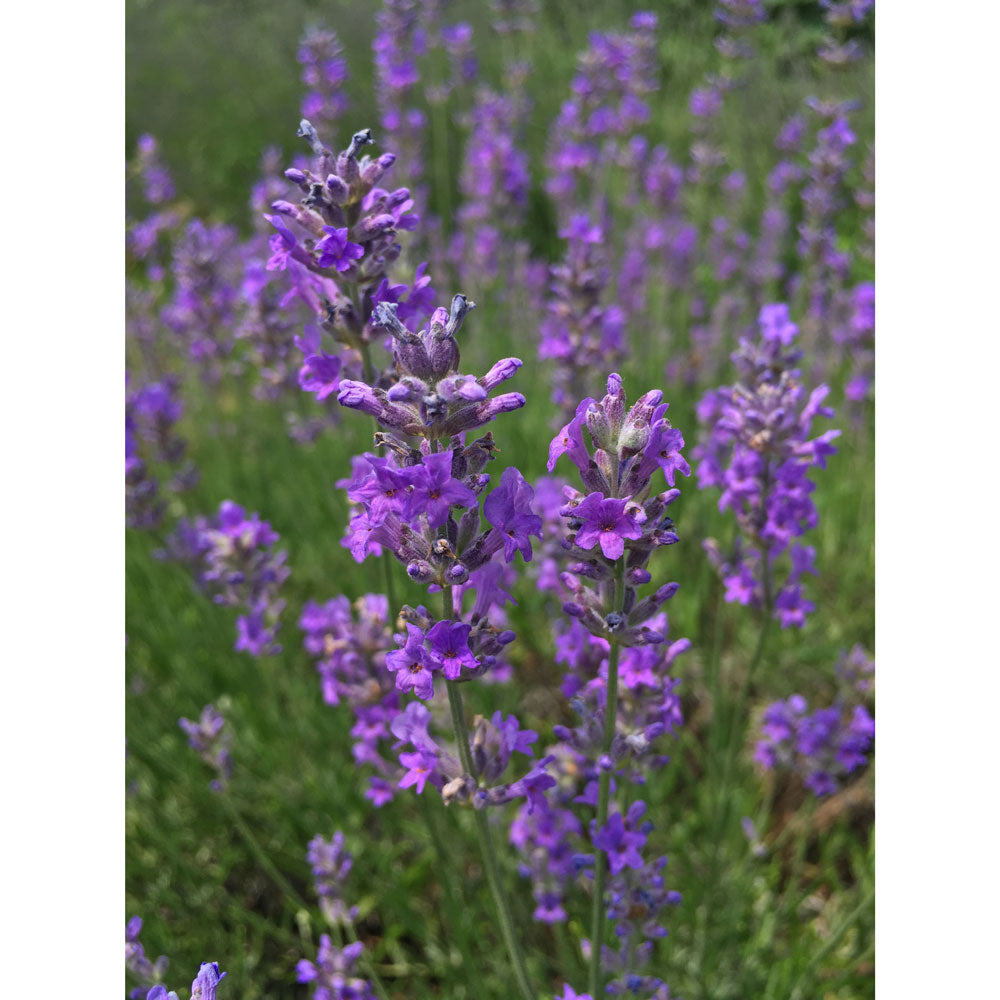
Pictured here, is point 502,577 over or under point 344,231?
under

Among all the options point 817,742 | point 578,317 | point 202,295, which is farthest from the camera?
point 202,295

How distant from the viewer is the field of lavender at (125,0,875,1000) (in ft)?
3.86

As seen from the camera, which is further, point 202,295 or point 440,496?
point 202,295

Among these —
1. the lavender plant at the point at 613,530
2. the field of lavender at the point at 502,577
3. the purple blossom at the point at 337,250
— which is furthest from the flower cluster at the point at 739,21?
the lavender plant at the point at 613,530

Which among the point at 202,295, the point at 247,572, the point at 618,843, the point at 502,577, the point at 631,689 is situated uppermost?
the point at 202,295

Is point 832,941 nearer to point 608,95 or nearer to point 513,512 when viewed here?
point 513,512

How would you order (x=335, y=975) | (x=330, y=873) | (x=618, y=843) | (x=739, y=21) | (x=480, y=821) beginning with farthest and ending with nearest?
(x=739, y=21) < (x=330, y=873) < (x=335, y=975) < (x=618, y=843) < (x=480, y=821)

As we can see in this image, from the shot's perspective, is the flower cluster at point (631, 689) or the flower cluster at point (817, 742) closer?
the flower cluster at point (631, 689)

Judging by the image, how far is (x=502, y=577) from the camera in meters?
1.28

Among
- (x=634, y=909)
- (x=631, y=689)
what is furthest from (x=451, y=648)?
(x=634, y=909)

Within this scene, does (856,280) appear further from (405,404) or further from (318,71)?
(405,404)

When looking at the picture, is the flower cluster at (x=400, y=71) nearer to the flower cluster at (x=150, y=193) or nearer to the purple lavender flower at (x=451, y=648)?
the flower cluster at (x=150, y=193)

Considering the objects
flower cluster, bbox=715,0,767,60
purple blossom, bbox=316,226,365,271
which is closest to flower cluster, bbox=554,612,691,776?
purple blossom, bbox=316,226,365,271

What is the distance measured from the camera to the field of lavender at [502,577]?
1.18 meters
